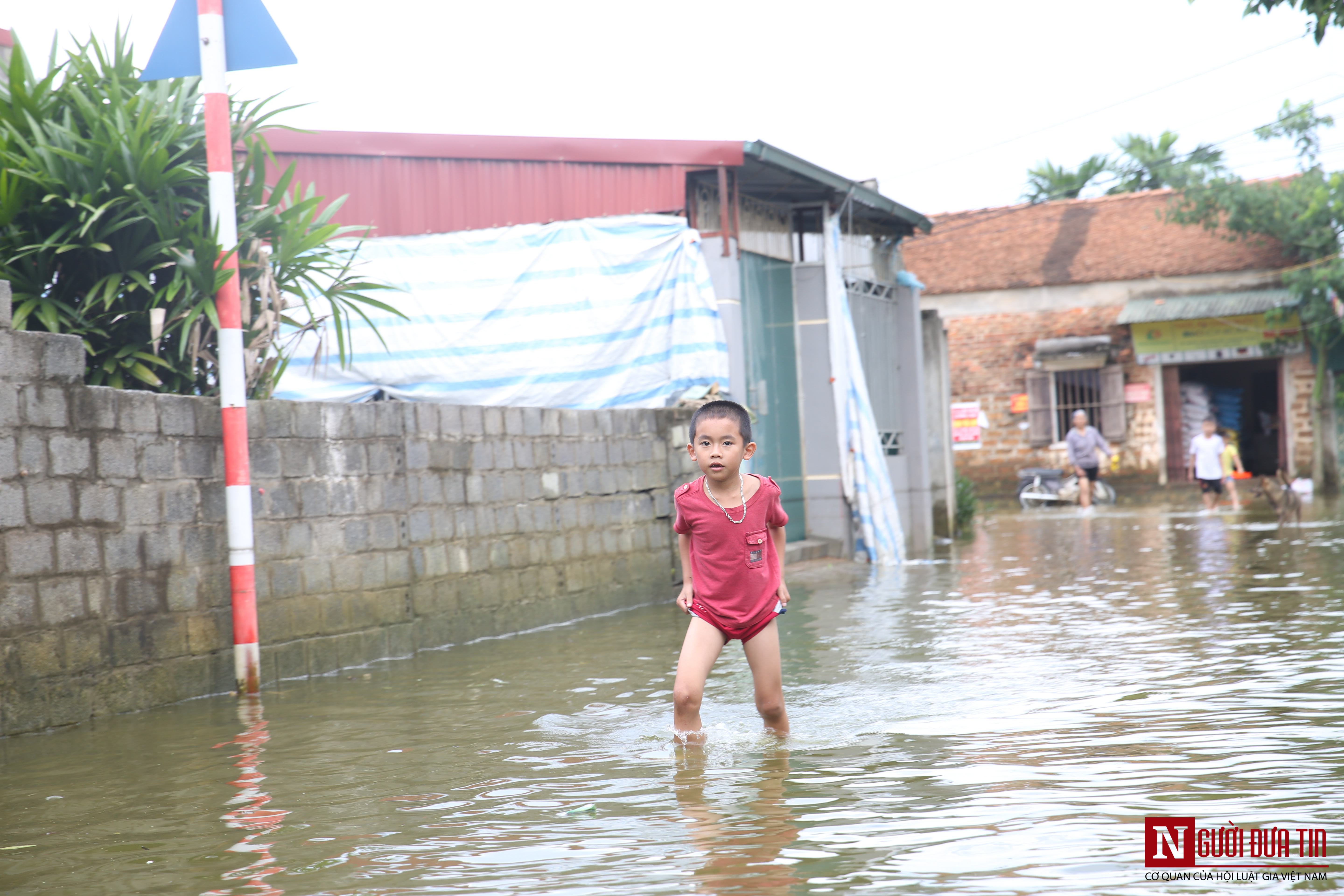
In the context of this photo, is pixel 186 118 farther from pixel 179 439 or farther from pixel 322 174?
pixel 322 174

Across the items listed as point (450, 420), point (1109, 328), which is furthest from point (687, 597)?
point (1109, 328)

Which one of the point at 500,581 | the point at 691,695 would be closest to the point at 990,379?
the point at 500,581

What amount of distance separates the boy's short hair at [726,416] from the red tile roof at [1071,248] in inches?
852

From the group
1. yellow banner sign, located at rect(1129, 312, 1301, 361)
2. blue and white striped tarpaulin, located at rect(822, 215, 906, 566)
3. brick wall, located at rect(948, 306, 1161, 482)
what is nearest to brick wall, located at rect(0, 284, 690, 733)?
blue and white striped tarpaulin, located at rect(822, 215, 906, 566)

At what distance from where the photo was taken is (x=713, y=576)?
535 centimetres

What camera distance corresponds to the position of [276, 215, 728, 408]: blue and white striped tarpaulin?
1288 cm

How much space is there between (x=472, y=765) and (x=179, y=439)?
3.25 metres

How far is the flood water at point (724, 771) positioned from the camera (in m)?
3.61

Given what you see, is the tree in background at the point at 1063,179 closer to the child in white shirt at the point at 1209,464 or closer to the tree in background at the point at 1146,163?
the tree in background at the point at 1146,163

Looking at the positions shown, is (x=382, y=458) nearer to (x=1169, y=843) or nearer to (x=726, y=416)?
(x=726, y=416)

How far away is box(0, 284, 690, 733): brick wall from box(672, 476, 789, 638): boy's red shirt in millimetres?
3194

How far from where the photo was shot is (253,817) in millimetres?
4355

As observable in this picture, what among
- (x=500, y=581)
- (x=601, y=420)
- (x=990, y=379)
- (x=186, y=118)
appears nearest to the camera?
(x=186, y=118)

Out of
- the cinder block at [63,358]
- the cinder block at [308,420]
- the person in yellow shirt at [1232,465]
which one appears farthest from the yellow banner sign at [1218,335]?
the cinder block at [63,358]
